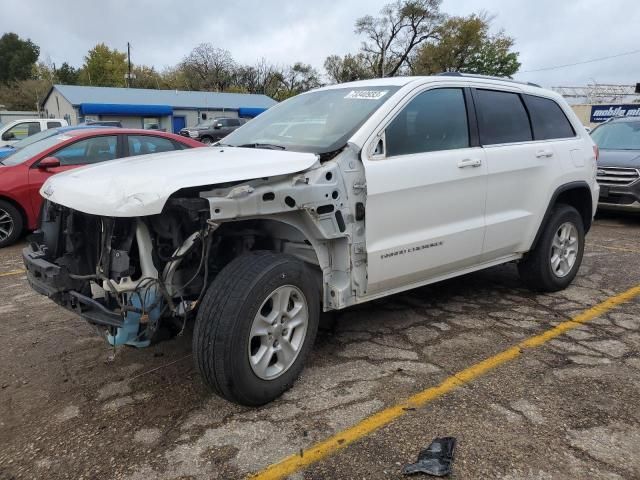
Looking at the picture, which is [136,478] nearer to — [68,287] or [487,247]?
[68,287]

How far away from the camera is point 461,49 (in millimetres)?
48781

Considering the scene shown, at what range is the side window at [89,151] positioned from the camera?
6.89 metres

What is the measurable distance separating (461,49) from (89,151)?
157 ft

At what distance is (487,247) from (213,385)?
242cm

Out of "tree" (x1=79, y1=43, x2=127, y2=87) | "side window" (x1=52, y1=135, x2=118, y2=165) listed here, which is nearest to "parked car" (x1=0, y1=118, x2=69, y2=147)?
"side window" (x1=52, y1=135, x2=118, y2=165)

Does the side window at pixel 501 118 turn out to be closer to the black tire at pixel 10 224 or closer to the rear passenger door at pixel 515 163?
the rear passenger door at pixel 515 163

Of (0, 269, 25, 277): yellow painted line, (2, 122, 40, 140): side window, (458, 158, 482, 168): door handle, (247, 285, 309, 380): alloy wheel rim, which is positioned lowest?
(0, 269, 25, 277): yellow painted line

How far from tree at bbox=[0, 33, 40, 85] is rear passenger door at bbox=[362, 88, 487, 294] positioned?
283 feet

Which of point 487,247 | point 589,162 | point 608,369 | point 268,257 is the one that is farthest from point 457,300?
point 268,257

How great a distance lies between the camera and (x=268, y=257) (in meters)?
2.82

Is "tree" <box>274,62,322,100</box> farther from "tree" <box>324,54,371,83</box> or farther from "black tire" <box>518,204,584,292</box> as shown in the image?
"black tire" <box>518,204,584,292</box>

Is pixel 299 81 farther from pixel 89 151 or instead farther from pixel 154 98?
pixel 89 151

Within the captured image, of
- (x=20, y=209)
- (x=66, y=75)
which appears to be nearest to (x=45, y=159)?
(x=20, y=209)

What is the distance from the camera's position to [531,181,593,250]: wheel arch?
4.51 m
